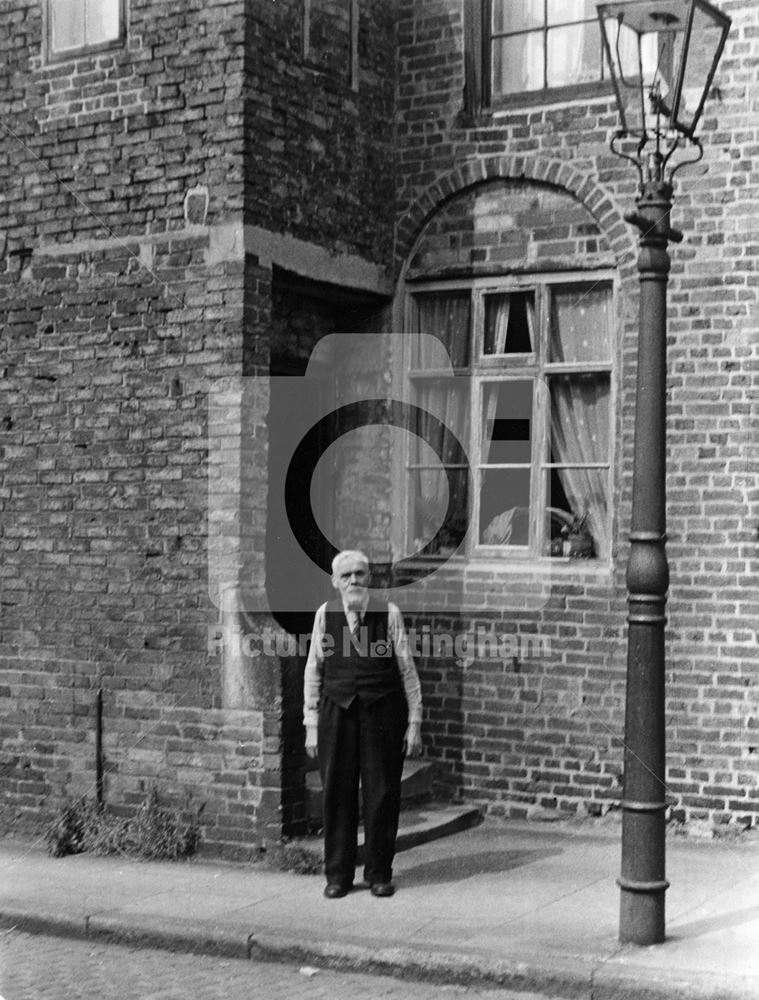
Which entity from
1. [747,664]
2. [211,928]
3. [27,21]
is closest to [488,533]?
[747,664]

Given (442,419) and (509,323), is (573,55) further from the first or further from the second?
(442,419)

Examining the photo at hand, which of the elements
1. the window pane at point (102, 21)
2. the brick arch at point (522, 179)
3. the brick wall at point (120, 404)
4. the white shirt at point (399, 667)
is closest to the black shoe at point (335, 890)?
the white shirt at point (399, 667)

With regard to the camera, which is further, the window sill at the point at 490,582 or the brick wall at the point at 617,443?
the window sill at the point at 490,582

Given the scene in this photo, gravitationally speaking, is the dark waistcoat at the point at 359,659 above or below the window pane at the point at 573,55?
below

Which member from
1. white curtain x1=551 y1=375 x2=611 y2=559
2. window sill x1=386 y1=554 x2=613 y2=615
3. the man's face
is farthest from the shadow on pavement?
white curtain x1=551 y1=375 x2=611 y2=559

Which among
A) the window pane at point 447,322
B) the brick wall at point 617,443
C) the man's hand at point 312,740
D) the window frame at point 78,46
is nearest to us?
the man's hand at point 312,740

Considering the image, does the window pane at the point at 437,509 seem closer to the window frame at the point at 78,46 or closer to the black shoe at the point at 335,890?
the black shoe at the point at 335,890

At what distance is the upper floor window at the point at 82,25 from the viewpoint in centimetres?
964

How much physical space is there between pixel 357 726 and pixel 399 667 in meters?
0.40

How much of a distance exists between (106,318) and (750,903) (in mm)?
5288

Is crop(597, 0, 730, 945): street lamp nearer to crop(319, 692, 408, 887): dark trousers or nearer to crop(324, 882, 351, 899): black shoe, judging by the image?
crop(319, 692, 408, 887): dark trousers

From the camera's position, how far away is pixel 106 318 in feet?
31.3

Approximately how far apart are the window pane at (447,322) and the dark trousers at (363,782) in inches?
129

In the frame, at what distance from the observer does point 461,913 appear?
7.54 meters
